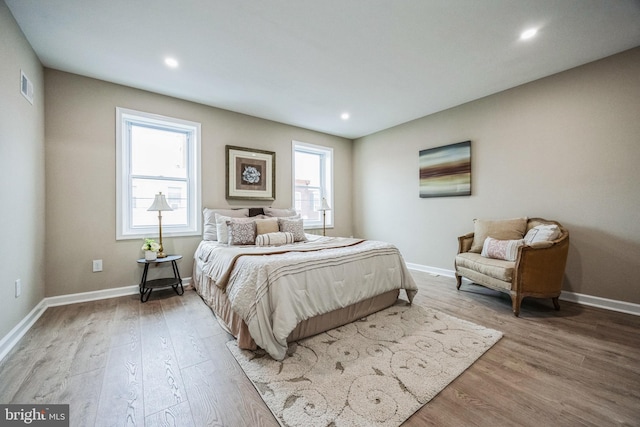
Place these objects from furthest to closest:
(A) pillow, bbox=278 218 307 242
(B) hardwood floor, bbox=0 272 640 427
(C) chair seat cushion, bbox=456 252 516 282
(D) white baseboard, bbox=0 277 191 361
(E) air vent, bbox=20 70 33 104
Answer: (A) pillow, bbox=278 218 307 242
(C) chair seat cushion, bbox=456 252 516 282
(E) air vent, bbox=20 70 33 104
(D) white baseboard, bbox=0 277 191 361
(B) hardwood floor, bbox=0 272 640 427

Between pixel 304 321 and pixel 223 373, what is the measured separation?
67cm

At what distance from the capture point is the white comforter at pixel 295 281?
1.79 m

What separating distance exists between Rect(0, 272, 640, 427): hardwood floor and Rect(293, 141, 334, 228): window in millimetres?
2851

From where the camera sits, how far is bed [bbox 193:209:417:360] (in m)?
1.80

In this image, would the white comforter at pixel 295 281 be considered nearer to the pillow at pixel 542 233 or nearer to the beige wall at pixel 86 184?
the beige wall at pixel 86 184

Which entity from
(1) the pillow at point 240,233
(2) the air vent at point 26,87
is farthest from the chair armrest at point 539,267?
(2) the air vent at point 26,87

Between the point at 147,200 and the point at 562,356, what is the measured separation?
4.58m

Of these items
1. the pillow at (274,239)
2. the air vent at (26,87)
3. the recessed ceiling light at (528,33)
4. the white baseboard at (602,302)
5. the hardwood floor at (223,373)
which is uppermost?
the recessed ceiling light at (528,33)

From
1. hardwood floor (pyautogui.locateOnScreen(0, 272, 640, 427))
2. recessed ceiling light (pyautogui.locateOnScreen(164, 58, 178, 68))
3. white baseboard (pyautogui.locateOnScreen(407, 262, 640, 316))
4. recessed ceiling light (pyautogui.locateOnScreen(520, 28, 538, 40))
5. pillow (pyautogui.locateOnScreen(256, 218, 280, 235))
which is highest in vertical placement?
Result: recessed ceiling light (pyautogui.locateOnScreen(520, 28, 538, 40))

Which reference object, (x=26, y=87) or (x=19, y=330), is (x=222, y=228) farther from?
(x=26, y=87)

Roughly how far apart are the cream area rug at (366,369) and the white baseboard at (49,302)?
5.45 feet

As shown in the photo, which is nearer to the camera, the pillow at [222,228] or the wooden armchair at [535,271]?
the wooden armchair at [535,271]

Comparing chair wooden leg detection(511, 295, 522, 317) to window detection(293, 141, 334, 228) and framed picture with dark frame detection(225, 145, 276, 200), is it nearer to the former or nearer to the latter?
window detection(293, 141, 334, 228)

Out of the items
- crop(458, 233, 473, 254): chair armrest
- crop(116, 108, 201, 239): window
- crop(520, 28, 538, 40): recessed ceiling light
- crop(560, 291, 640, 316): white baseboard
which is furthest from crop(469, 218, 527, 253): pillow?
crop(116, 108, 201, 239): window
